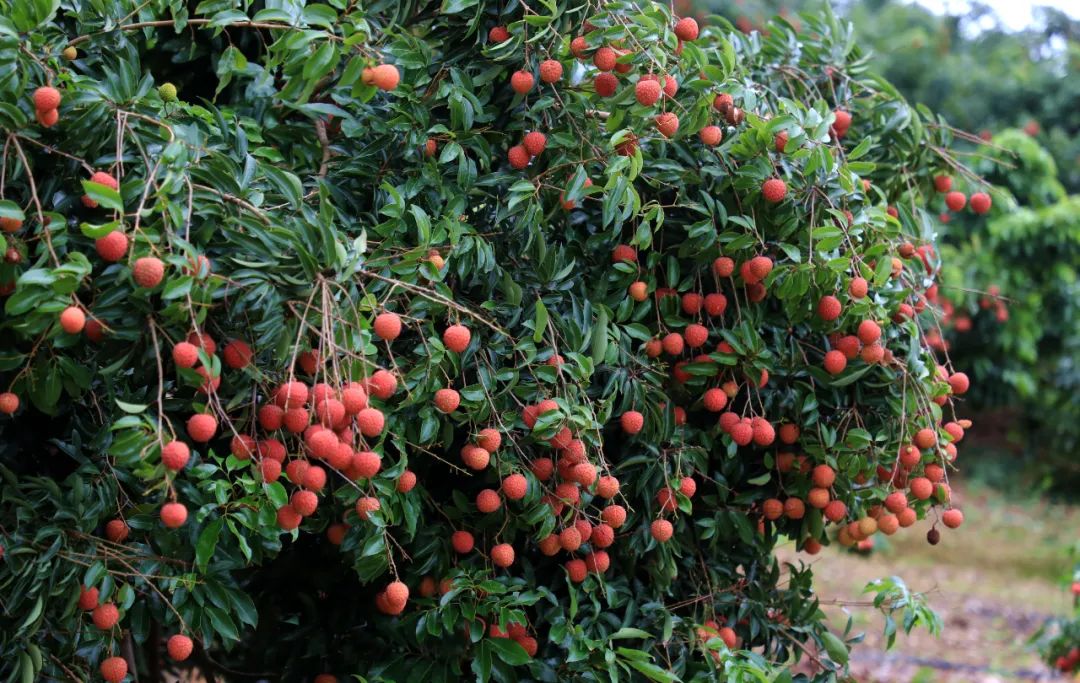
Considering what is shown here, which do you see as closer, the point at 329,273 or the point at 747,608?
the point at 329,273

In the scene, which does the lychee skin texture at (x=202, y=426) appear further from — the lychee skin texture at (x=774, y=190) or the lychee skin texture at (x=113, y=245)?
the lychee skin texture at (x=774, y=190)

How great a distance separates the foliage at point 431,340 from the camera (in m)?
1.45

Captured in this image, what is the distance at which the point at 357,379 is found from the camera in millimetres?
1485

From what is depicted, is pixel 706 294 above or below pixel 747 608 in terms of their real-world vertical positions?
above

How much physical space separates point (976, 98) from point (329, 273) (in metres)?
11.3

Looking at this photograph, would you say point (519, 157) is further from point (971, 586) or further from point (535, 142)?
point (971, 586)

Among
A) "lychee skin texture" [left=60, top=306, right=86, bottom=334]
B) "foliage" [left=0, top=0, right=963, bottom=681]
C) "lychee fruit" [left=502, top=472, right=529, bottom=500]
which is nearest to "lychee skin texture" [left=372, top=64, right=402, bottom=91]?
"foliage" [left=0, top=0, right=963, bottom=681]

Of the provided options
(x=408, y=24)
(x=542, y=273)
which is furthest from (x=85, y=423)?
(x=408, y=24)

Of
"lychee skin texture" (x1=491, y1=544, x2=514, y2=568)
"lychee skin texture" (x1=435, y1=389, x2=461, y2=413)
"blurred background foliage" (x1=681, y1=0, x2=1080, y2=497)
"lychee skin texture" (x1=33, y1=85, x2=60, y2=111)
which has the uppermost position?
"lychee skin texture" (x1=33, y1=85, x2=60, y2=111)

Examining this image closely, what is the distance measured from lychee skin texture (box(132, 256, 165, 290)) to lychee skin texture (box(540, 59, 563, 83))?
765 mm

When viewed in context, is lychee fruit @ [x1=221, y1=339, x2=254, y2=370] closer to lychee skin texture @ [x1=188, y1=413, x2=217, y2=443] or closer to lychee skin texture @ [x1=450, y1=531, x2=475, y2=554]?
lychee skin texture @ [x1=188, y1=413, x2=217, y2=443]

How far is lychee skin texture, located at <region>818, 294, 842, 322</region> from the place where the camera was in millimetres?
1895

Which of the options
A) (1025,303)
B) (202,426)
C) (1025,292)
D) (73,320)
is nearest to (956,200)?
(202,426)

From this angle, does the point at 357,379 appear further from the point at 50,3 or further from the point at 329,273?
the point at 50,3
